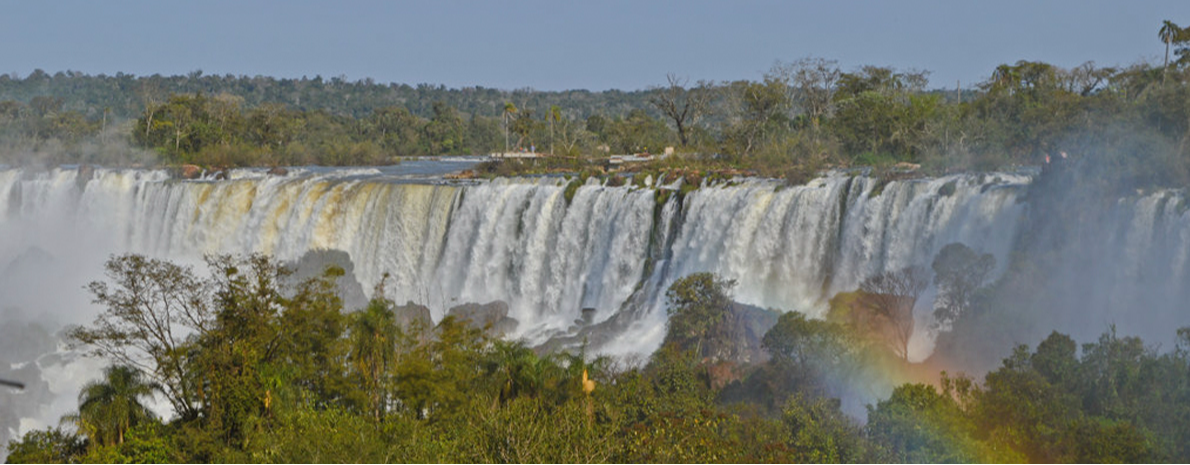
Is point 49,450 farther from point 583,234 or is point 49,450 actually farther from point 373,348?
point 583,234

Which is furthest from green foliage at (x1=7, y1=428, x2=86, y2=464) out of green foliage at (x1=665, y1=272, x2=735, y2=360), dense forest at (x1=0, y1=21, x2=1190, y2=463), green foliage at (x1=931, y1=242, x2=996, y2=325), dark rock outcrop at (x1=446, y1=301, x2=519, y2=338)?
green foliage at (x1=931, y1=242, x2=996, y2=325)

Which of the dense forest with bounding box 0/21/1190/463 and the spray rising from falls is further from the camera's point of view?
the spray rising from falls

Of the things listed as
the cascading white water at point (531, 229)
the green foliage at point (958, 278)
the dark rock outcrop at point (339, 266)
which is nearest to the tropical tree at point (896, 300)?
the green foliage at point (958, 278)

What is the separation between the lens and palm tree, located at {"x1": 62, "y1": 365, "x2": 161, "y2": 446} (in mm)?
17516

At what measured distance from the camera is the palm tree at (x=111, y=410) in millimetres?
17516

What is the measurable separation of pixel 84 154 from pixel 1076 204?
183 feet

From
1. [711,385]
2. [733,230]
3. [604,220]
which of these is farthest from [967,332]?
[604,220]

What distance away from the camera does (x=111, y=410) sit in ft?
57.5

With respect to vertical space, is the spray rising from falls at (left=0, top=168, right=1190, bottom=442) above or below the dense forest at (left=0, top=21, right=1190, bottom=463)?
above

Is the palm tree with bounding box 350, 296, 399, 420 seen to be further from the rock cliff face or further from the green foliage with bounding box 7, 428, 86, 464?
the rock cliff face

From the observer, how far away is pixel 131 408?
17.8 meters

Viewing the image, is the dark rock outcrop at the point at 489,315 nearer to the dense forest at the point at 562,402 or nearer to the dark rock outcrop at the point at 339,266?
the dark rock outcrop at the point at 339,266

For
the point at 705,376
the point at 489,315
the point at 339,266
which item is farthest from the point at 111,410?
the point at 339,266

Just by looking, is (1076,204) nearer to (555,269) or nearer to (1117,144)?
(1117,144)
